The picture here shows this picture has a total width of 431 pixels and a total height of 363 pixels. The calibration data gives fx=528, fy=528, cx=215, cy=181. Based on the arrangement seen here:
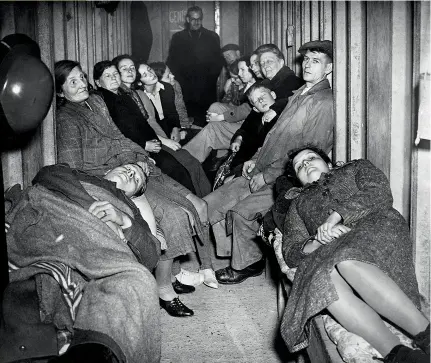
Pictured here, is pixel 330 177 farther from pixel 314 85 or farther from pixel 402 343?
pixel 314 85

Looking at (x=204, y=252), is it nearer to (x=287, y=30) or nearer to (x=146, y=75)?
(x=146, y=75)

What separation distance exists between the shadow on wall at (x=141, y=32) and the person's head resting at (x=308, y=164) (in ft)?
24.1

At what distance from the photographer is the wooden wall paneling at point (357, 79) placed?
329 centimetres

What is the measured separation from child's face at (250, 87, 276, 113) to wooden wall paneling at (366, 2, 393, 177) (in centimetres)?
137

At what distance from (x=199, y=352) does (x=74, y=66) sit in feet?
6.95

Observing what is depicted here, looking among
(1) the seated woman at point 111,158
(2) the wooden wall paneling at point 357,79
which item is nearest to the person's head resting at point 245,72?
(1) the seated woman at point 111,158

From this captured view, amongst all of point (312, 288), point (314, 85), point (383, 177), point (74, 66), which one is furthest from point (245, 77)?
point (312, 288)

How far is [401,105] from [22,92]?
2038mm

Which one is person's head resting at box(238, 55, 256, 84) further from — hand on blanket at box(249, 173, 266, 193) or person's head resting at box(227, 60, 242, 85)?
hand on blanket at box(249, 173, 266, 193)

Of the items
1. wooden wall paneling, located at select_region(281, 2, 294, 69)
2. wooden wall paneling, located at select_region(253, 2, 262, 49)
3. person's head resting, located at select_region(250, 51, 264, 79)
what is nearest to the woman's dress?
person's head resting, located at select_region(250, 51, 264, 79)

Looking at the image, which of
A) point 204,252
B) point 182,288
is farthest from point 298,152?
point 182,288

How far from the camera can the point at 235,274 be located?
4.04 m

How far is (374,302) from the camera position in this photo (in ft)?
6.95

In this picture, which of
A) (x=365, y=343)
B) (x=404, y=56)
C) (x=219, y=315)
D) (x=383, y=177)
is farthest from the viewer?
(x=219, y=315)
